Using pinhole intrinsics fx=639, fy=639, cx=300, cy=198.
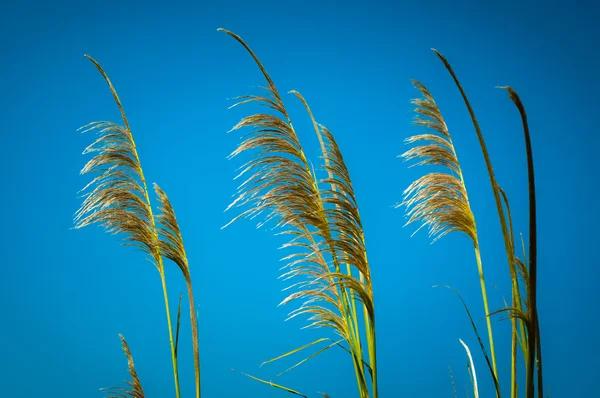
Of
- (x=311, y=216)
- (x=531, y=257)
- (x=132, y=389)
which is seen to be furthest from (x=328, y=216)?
(x=132, y=389)

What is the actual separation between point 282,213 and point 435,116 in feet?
2.69

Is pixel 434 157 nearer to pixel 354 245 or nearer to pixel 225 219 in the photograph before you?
pixel 354 245

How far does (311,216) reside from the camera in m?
2.11

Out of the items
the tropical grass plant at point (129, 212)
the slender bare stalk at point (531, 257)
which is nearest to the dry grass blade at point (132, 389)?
the tropical grass plant at point (129, 212)

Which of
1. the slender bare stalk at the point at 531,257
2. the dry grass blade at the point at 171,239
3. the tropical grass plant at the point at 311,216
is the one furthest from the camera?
the dry grass blade at the point at 171,239

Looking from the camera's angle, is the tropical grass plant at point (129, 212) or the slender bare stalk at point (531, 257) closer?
the slender bare stalk at point (531, 257)

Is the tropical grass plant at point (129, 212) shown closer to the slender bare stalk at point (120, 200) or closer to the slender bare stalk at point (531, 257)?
the slender bare stalk at point (120, 200)

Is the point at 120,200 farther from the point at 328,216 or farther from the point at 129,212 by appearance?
the point at 328,216

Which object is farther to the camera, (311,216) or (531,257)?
(311,216)

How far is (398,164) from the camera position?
6887mm

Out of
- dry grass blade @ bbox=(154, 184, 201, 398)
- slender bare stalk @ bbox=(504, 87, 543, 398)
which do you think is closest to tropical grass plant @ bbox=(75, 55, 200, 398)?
dry grass blade @ bbox=(154, 184, 201, 398)

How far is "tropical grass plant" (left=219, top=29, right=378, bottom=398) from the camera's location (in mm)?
2090

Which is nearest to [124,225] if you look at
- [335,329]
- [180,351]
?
[335,329]

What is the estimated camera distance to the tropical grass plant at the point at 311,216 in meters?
2.09
